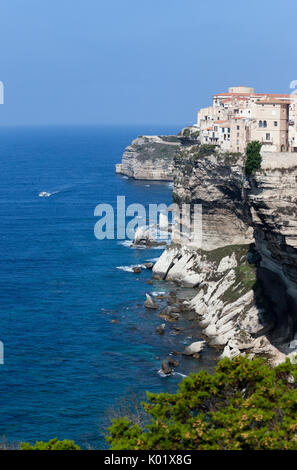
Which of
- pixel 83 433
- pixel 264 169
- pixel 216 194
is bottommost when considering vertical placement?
pixel 83 433

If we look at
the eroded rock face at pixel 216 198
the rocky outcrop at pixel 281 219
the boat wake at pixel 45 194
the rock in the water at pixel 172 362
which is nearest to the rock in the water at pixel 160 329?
the rock in the water at pixel 172 362

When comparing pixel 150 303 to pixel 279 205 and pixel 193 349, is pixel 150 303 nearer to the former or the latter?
pixel 193 349

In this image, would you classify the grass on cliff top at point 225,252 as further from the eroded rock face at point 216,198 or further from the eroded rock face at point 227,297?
the eroded rock face at point 216,198

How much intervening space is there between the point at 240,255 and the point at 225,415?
49.7 metres

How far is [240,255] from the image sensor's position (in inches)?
3248

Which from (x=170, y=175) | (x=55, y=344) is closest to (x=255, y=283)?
(x=55, y=344)

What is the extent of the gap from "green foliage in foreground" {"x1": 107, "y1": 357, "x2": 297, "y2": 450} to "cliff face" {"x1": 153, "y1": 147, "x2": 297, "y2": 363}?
23143 millimetres

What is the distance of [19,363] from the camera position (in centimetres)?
6462

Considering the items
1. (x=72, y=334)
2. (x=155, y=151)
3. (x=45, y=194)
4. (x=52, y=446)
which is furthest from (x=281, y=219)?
(x=155, y=151)

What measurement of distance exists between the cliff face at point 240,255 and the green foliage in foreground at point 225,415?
23.1 m

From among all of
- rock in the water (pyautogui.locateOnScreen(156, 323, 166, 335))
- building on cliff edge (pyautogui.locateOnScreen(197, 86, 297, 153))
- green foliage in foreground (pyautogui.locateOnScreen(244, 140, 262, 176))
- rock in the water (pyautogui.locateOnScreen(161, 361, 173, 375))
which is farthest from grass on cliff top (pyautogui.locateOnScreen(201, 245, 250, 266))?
rock in the water (pyautogui.locateOnScreen(161, 361, 173, 375))

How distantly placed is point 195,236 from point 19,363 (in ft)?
113
